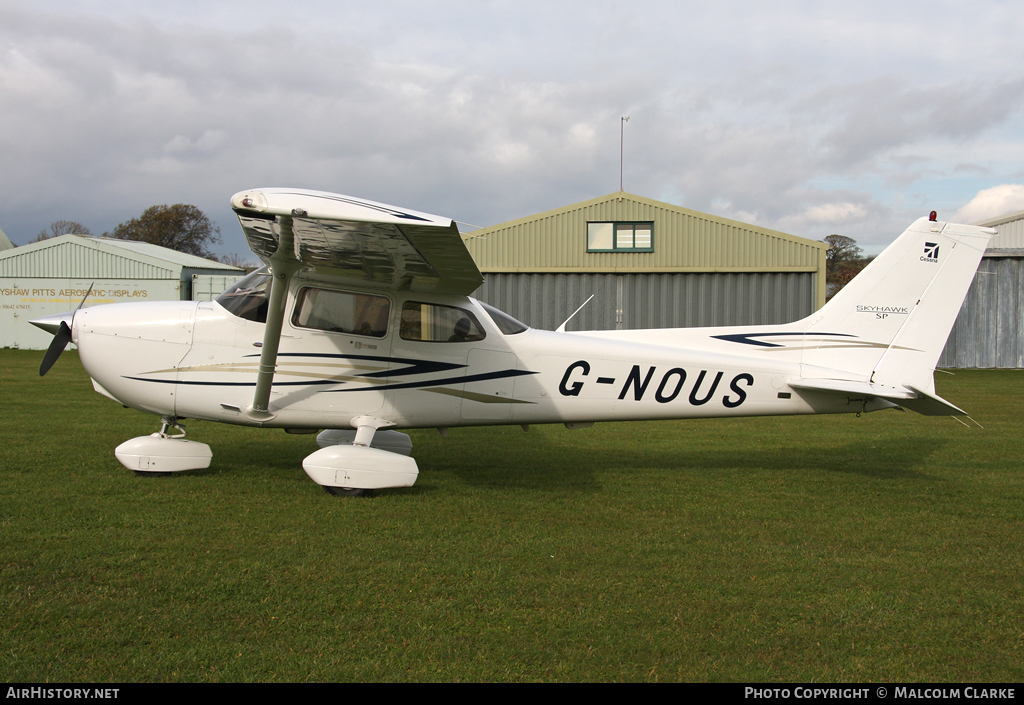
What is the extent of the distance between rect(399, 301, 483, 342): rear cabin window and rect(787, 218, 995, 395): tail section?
3369 millimetres

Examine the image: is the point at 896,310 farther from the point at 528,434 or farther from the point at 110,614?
the point at 110,614

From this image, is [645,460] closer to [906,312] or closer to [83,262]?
[906,312]

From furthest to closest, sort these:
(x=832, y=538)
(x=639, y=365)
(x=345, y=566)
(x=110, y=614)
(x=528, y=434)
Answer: (x=528, y=434), (x=639, y=365), (x=832, y=538), (x=345, y=566), (x=110, y=614)

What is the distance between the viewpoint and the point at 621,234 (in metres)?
21.7

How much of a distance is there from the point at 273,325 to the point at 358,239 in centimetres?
121

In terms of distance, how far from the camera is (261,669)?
3.04 m

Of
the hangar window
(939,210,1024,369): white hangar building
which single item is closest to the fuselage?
the hangar window

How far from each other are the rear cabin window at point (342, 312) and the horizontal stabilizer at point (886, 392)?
402cm

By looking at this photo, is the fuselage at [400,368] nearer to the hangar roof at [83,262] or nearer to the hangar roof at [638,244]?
the hangar roof at [638,244]

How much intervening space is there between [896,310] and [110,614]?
7.09 metres

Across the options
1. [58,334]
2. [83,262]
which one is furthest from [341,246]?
[83,262]

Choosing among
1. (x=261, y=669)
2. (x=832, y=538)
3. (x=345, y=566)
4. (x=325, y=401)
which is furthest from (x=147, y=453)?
(x=832, y=538)

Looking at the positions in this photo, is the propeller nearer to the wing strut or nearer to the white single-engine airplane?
the white single-engine airplane

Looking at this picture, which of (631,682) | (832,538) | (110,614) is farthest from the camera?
(832,538)
